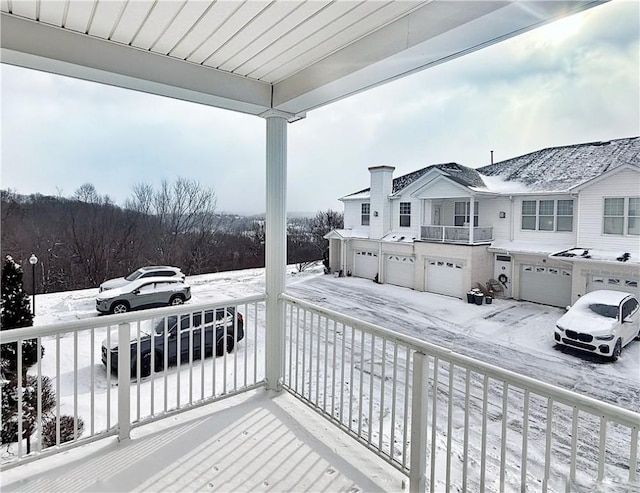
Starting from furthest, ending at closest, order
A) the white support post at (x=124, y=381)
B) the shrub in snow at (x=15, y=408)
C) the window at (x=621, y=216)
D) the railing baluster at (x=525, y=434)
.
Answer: the shrub in snow at (x=15, y=408) → the white support post at (x=124, y=381) → the window at (x=621, y=216) → the railing baluster at (x=525, y=434)

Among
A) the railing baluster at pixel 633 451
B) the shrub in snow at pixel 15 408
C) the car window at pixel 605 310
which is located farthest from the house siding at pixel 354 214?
the shrub in snow at pixel 15 408

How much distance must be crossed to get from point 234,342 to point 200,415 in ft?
1.89

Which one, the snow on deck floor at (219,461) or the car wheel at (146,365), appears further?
the car wheel at (146,365)

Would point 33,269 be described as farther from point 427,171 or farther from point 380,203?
point 427,171

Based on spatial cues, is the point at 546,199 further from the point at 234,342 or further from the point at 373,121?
the point at 234,342

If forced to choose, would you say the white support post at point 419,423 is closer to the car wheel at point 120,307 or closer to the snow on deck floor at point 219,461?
the snow on deck floor at point 219,461

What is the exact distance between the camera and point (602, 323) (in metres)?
1.66

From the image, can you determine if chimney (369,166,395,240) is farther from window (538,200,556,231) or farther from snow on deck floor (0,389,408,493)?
snow on deck floor (0,389,408,493)

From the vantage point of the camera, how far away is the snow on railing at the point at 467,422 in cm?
Result: 110

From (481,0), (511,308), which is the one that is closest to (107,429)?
(511,308)

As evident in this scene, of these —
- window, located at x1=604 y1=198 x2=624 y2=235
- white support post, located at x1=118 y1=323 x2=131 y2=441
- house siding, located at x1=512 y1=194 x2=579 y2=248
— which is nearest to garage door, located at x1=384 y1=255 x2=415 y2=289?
house siding, located at x1=512 y1=194 x2=579 y2=248

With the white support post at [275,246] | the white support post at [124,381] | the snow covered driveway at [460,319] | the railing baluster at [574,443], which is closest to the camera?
the railing baluster at [574,443]

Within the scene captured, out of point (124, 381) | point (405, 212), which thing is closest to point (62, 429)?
point (124, 381)

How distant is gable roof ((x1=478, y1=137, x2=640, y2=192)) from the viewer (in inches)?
65.3
